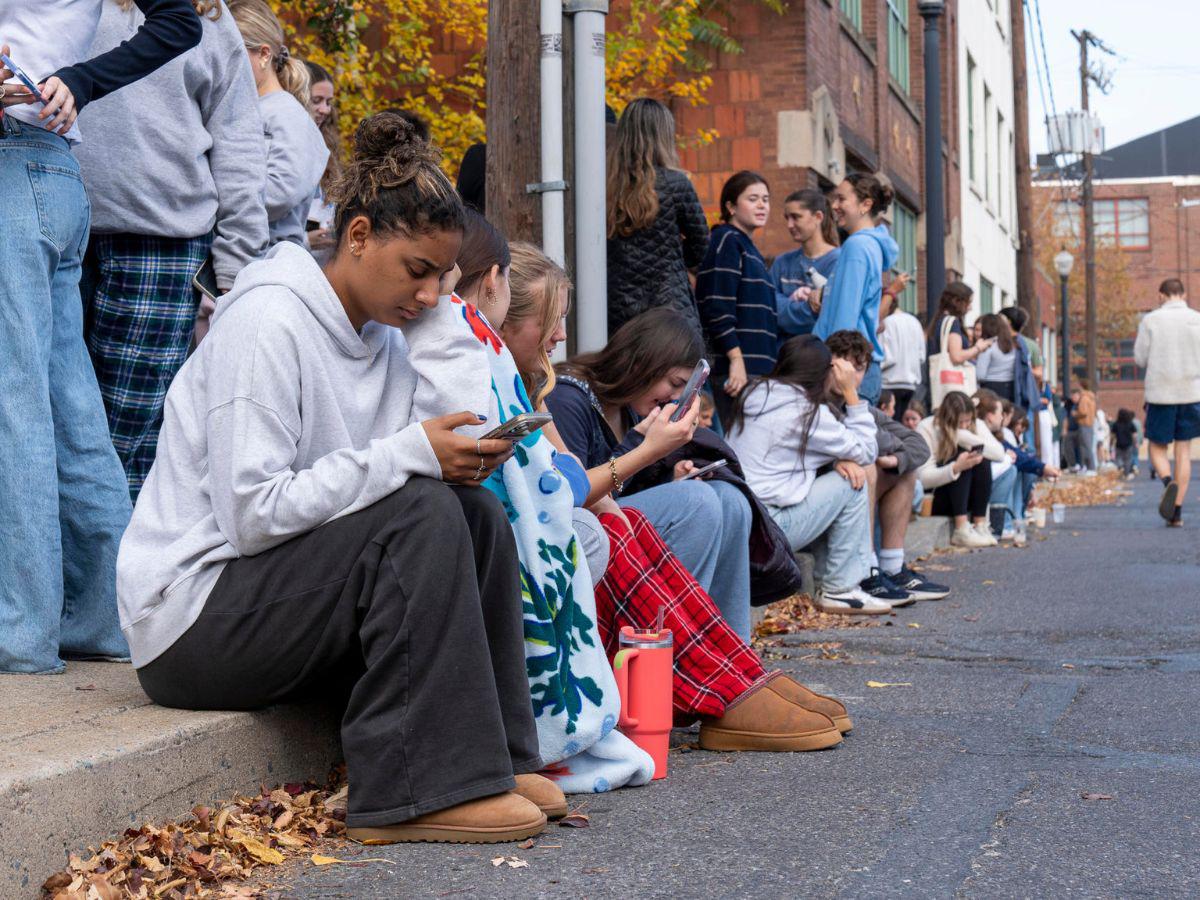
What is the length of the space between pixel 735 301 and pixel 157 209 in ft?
12.4

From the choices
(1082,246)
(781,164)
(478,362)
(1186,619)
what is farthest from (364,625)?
(1082,246)

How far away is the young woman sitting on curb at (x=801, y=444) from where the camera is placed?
725cm

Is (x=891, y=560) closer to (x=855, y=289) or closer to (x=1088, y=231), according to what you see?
(x=855, y=289)

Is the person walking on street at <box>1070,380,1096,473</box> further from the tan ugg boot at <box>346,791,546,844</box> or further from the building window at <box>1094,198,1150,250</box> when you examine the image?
the building window at <box>1094,198,1150,250</box>

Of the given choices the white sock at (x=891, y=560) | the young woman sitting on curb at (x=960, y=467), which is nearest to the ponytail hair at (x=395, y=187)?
the white sock at (x=891, y=560)

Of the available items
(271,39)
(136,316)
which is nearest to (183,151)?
(136,316)

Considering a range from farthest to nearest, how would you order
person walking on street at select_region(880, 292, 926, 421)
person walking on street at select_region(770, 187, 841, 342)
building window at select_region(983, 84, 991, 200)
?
building window at select_region(983, 84, 991, 200), person walking on street at select_region(880, 292, 926, 421), person walking on street at select_region(770, 187, 841, 342)

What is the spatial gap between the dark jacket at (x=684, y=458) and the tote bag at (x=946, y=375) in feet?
25.3

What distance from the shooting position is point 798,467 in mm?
7332

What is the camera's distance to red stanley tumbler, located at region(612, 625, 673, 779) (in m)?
4.03

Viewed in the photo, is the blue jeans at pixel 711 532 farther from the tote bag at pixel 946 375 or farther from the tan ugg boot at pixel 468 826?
the tote bag at pixel 946 375

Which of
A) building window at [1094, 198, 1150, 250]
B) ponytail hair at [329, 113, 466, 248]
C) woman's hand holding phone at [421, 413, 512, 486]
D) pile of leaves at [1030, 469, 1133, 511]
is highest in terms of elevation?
building window at [1094, 198, 1150, 250]

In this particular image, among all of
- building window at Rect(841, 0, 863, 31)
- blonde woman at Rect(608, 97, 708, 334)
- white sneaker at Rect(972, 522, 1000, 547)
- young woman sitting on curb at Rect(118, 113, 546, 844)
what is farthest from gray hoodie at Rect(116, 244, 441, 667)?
building window at Rect(841, 0, 863, 31)

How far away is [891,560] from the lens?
8562mm
